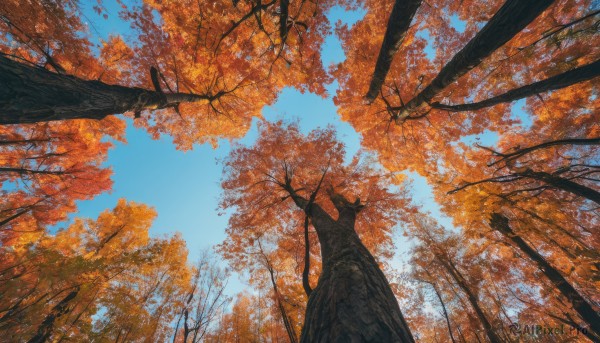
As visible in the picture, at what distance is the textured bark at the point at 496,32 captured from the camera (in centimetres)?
250

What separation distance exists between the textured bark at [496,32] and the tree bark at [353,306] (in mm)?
3495

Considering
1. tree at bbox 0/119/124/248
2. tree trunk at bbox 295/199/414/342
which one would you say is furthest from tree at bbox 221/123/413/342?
tree at bbox 0/119/124/248

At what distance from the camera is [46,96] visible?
2.28m

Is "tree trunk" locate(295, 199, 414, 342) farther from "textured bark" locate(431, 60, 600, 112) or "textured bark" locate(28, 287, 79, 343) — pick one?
"textured bark" locate(28, 287, 79, 343)

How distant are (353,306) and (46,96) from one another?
3.79m

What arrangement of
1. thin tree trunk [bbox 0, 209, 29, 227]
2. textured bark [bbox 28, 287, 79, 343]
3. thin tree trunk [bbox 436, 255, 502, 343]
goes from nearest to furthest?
textured bark [bbox 28, 287, 79, 343] < thin tree trunk [bbox 0, 209, 29, 227] < thin tree trunk [bbox 436, 255, 502, 343]

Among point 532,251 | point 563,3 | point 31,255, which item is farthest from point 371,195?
point 31,255

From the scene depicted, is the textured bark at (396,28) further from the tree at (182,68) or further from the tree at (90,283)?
the tree at (90,283)

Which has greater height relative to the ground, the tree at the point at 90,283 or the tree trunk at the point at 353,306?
the tree at the point at 90,283

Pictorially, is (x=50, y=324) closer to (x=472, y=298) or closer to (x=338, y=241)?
(x=338, y=241)

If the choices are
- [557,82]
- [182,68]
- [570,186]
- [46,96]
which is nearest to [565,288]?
[570,186]

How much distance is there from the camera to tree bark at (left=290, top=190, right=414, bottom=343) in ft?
5.02

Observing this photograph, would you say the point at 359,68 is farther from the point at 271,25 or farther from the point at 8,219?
the point at 8,219

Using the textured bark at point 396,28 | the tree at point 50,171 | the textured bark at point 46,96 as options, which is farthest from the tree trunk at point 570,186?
the tree at point 50,171
